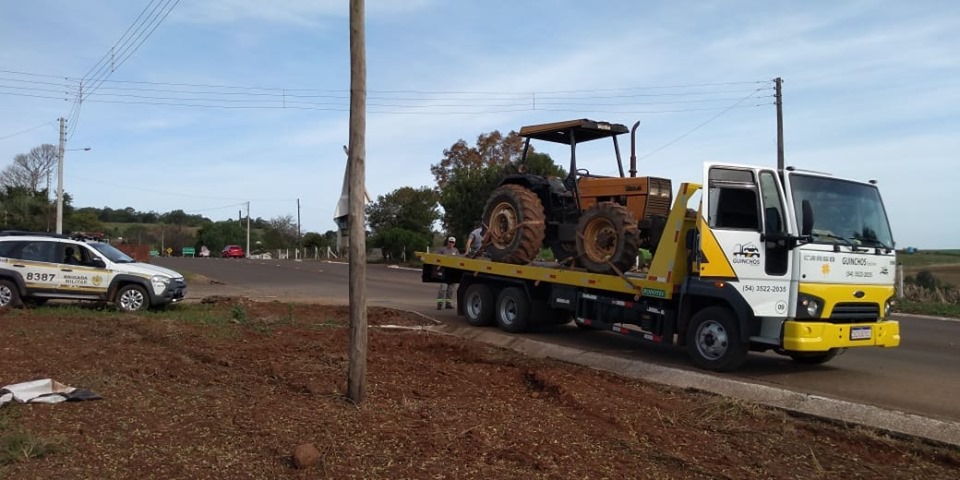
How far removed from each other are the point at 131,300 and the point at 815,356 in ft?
43.6

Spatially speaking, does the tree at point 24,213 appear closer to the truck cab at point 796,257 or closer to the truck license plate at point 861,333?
the truck cab at point 796,257

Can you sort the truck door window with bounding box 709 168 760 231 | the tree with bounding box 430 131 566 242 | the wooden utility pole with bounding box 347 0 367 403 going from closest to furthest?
the wooden utility pole with bounding box 347 0 367 403, the truck door window with bounding box 709 168 760 231, the tree with bounding box 430 131 566 242

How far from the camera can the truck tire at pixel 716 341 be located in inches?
353

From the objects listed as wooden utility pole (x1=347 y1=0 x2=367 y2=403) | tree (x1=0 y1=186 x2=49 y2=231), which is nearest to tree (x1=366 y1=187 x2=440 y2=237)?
tree (x1=0 y1=186 x2=49 y2=231)

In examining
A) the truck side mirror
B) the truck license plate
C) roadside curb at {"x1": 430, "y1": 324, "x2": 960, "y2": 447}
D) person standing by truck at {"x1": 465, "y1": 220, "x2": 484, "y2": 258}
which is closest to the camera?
roadside curb at {"x1": 430, "y1": 324, "x2": 960, "y2": 447}

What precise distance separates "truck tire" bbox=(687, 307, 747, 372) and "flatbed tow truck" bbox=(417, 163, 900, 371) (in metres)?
0.01

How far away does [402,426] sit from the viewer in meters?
6.01

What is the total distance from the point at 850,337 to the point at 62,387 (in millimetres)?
8494

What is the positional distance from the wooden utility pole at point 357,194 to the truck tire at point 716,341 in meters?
4.62

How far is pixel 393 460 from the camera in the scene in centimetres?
515

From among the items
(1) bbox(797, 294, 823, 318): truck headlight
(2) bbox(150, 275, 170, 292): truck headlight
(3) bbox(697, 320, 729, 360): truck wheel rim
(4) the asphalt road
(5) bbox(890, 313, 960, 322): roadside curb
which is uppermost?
(1) bbox(797, 294, 823, 318): truck headlight

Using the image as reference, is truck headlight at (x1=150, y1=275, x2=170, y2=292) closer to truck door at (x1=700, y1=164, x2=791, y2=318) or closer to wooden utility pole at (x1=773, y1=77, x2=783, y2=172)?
truck door at (x1=700, y1=164, x2=791, y2=318)

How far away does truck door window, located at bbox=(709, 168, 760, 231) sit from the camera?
29.6 ft

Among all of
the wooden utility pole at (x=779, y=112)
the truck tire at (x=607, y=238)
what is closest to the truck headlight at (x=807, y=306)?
the truck tire at (x=607, y=238)
